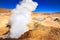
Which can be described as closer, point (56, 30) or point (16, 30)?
point (16, 30)

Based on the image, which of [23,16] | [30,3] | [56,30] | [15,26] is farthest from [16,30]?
[56,30]

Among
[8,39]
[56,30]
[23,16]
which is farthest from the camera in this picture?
[56,30]

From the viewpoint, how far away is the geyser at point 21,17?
242 inches

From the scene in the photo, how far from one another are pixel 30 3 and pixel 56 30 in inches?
51.5

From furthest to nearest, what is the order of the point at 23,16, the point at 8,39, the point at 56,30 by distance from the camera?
1. the point at 56,30
2. the point at 23,16
3. the point at 8,39

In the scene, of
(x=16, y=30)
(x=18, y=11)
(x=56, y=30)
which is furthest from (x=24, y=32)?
(x=56, y=30)

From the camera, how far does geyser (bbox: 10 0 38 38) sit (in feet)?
20.1

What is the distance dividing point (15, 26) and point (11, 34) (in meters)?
0.27

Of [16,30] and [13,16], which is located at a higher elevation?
[13,16]

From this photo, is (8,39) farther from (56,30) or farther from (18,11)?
(56,30)

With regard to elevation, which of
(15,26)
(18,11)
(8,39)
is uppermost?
(18,11)

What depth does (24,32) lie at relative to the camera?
20.7 feet

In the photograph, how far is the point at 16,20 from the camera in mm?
6266

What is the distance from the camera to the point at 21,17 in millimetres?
6277
